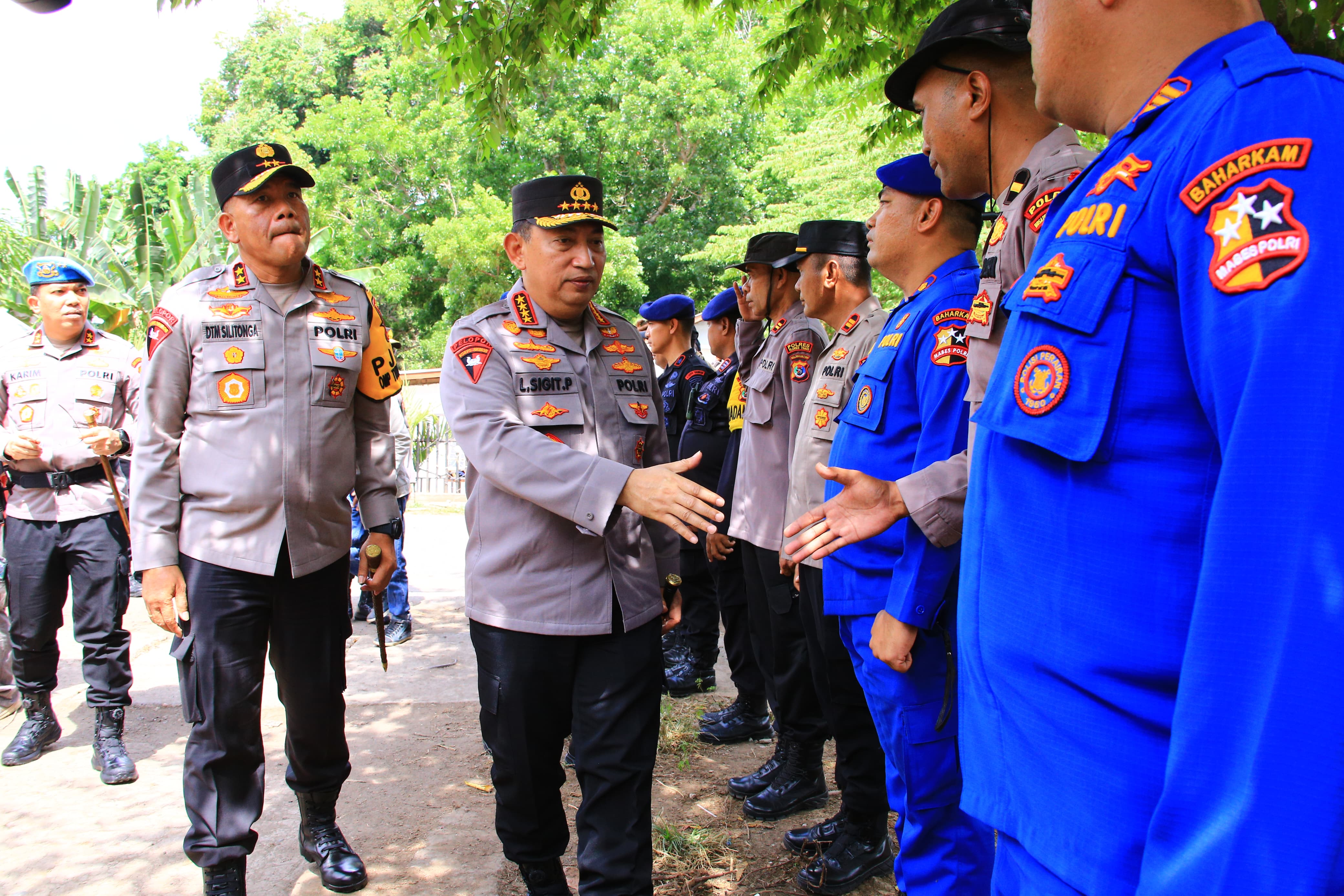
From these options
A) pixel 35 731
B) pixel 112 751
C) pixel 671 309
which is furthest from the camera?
pixel 671 309

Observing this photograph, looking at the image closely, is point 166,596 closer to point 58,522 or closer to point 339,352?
point 339,352

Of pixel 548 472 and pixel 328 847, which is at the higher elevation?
pixel 548 472

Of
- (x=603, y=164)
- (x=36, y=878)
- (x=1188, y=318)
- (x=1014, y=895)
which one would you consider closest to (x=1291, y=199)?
(x=1188, y=318)

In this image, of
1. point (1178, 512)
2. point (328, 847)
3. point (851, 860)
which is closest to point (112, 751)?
point (328, 847)

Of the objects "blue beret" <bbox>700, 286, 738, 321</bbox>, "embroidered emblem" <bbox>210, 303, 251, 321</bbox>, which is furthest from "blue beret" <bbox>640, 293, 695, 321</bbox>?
"embroidered emblem" <bbox>210, 303, 251, 321</bbox>

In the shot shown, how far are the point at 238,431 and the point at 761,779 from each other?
2.66 meters

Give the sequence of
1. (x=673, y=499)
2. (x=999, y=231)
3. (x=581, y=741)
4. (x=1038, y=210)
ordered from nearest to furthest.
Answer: (x=1038, y=210) → (x=999, y=231) → (x=673, y=499) → (x=581, y=741)

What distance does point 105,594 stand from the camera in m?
4.58


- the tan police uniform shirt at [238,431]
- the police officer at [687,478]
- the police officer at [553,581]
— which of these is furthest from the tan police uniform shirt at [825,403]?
the tan police uniform shirt at [238,431]

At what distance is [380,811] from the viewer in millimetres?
3824

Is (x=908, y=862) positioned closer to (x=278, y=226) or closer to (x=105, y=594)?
(x=278, y=226)

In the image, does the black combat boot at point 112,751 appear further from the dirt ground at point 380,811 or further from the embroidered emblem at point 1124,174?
the embroidered emblem at point 1124,174

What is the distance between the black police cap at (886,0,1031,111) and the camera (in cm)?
192

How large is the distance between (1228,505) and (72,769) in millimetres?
5244
